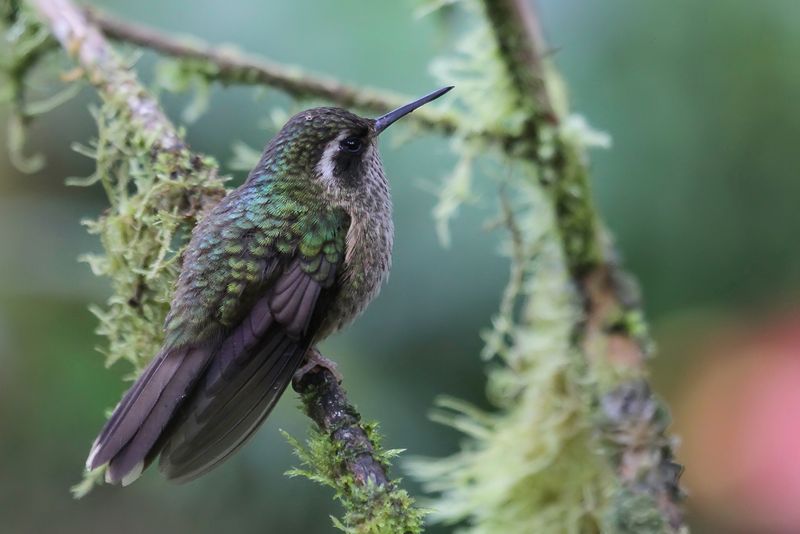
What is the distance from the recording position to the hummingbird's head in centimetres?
261

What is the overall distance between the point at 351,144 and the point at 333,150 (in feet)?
0.20

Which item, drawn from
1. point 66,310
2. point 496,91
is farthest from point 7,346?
point 496,91

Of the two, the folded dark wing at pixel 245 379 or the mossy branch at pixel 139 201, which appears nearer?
the folded dark wing at pixel 245 379

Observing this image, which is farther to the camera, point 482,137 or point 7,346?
point 7,346

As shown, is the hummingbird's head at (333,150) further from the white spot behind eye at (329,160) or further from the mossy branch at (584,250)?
the mossy branch at (584,250)

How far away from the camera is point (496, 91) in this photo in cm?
301

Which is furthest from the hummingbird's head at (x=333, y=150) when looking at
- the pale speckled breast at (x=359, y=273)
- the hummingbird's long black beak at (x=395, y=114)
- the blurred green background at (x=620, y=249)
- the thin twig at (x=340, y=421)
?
the blurred green background at (x=620, y=249)

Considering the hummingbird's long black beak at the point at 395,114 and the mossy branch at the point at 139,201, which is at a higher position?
the hummingbird's long black beak at the point at 395,114

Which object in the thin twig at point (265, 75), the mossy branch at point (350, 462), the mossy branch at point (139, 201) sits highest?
the thin twig at point (265, 75)

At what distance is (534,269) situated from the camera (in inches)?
131

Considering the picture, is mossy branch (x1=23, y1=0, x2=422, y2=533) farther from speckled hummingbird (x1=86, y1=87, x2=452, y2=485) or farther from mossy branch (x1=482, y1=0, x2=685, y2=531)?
mossy branch (x1=482, y1=0, x2=685, y2=531)

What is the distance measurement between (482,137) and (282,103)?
1386 millimetres

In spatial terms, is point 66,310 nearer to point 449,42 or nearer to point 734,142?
point 449,42

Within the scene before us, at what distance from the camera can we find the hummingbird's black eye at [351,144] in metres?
2.72
